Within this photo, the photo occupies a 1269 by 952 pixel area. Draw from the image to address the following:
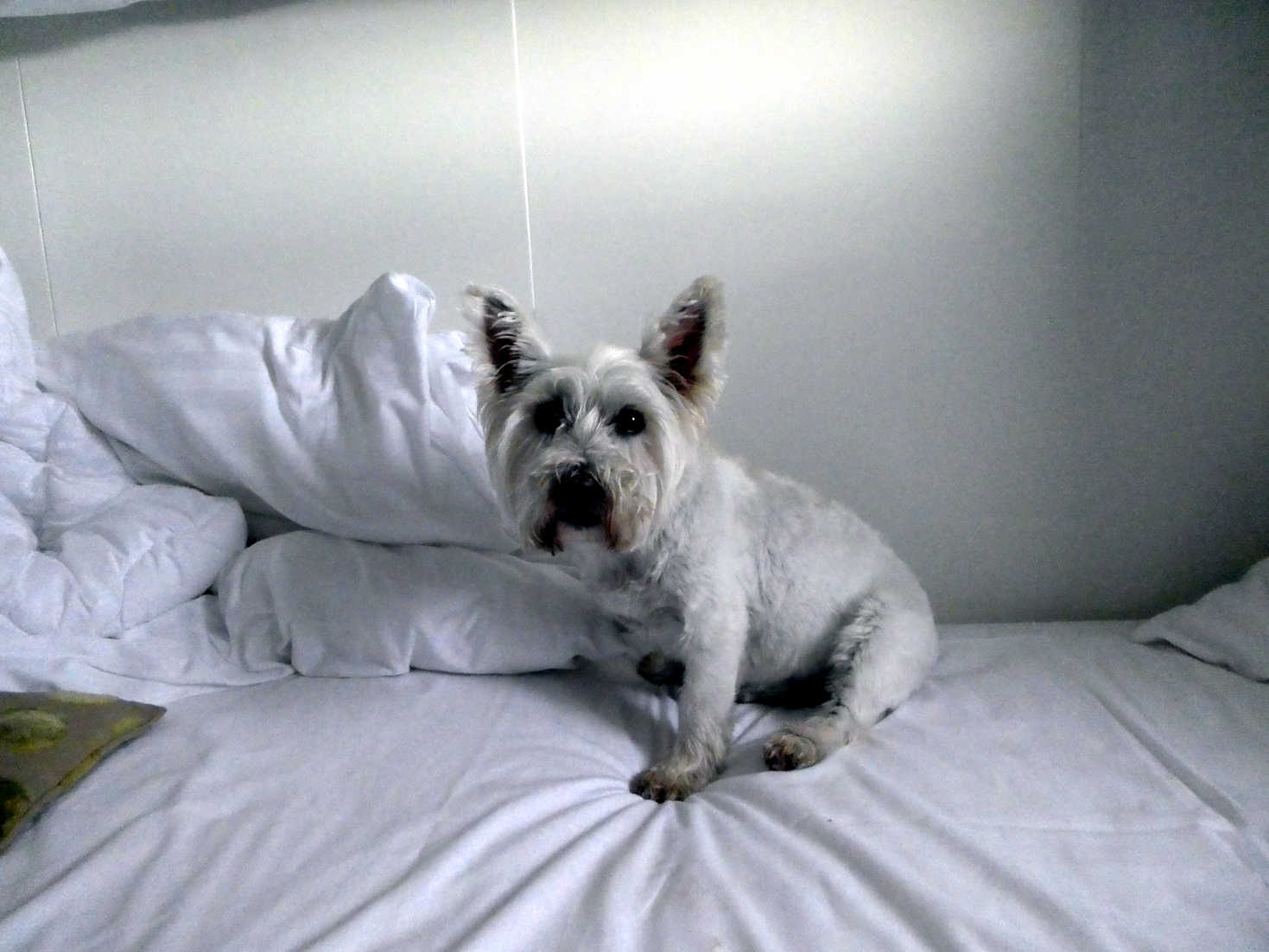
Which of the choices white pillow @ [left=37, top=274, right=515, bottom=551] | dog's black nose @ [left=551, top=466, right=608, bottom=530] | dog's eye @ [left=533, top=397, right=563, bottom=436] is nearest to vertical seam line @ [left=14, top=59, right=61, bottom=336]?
white pillow @ [left=37, top=274, right=515, bottom=551]

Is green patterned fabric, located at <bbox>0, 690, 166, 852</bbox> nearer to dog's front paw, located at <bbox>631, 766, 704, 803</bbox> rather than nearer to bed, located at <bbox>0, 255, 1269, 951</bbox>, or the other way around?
bed, located at <bbox>0, 255, 1269, 951</bbox>

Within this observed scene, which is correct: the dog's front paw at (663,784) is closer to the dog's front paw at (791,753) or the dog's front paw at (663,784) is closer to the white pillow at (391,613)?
the dog's front paw at (791,753)

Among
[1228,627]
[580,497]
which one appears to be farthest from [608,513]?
[1228,627]

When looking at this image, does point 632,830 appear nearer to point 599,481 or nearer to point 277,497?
point 599,481

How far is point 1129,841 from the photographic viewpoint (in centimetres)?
108

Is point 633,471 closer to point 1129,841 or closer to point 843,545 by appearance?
point 843,545

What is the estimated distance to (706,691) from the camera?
142cm

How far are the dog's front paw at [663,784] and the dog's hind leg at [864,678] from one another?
0.16 m

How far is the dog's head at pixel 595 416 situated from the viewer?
1307 mm

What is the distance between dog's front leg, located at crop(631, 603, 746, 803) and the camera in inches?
54.0

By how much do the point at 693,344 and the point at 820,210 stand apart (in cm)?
79

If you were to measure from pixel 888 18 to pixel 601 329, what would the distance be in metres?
1.06

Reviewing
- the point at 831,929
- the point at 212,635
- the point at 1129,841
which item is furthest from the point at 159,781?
the point at 1129,841

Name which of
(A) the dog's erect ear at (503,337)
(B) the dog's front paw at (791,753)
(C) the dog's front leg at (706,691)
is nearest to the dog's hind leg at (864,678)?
(B) the dog's front paw at (791,753)
